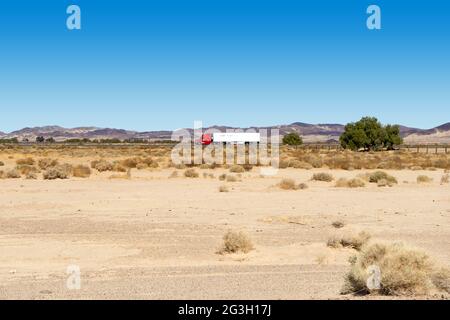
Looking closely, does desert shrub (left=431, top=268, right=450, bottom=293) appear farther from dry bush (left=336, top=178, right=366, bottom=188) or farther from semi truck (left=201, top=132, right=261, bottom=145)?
semi truck (left=201, top=132, right=261, bottom=145)

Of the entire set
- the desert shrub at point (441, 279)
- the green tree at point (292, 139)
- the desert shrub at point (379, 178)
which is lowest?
the desert shrub at point (441, 279)

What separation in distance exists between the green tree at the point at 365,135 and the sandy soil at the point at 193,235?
6143cm

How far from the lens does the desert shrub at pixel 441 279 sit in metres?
9.30

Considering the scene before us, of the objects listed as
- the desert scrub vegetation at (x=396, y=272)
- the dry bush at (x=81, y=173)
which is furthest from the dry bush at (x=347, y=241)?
the dry bush at (x=81, y=173)

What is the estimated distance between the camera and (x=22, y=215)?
66.2 ft

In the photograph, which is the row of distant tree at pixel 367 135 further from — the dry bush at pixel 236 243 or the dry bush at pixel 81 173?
the dry bush at pixel 236 243

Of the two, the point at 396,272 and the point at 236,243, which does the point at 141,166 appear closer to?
the point at 236,243

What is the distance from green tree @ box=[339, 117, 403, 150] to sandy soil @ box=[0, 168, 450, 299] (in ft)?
202

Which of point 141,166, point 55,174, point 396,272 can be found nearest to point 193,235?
point 396,272

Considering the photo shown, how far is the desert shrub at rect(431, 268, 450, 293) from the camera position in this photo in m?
9.30

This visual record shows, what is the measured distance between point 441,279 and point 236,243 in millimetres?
4901

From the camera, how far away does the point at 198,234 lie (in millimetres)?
16297

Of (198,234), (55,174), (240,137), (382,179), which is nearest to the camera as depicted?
(198,234)

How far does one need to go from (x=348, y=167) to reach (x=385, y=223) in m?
29.5
